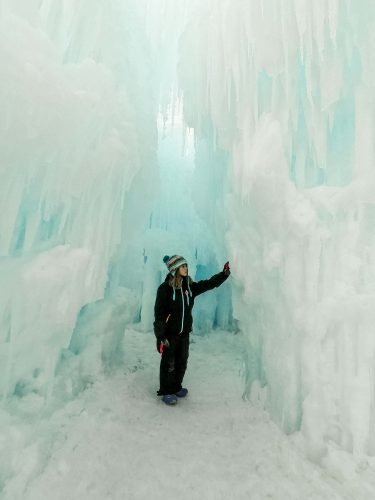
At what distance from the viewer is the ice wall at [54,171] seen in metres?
3.04

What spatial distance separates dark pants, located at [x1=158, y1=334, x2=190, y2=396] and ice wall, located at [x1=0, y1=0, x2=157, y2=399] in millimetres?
1104

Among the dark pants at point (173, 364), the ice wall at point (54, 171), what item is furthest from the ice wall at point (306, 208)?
the ice wall at point (54, 171)

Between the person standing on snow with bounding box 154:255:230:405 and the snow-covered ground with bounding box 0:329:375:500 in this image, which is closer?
the snow-covered ground with bounding box 0:329:375:500

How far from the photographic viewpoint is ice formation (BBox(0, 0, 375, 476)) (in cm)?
293

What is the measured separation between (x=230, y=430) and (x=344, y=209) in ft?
7.77

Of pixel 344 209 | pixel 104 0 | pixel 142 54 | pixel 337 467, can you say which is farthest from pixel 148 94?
pixel 337 467

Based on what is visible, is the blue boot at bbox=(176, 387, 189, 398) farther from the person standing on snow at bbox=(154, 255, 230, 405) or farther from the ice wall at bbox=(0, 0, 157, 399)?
the ice wall at bbox=(0, 0, 157, 399)

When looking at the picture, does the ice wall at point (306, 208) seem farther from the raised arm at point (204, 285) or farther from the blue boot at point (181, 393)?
the blue boot at point (181, 393)

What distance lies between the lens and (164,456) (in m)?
2.88

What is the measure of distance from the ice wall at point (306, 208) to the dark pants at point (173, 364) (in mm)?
835

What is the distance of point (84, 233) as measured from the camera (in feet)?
13.5

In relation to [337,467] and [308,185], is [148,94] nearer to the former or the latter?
[308,185]

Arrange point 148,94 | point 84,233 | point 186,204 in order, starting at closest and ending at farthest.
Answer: point 84,233 < point 148,94 < point 186,204

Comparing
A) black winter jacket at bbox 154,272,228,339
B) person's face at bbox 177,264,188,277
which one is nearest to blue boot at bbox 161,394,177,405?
black winter jacket at bbox 154,272,228,339
